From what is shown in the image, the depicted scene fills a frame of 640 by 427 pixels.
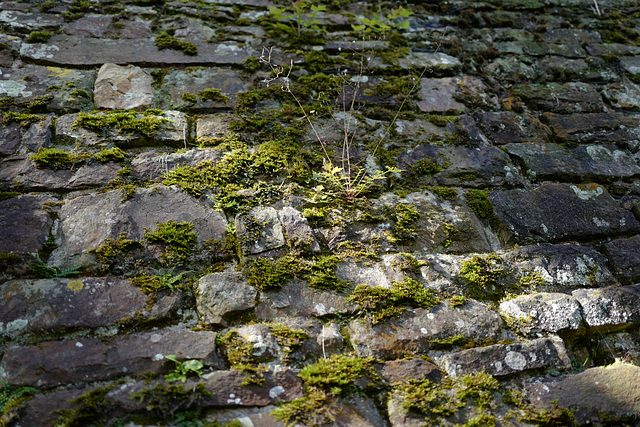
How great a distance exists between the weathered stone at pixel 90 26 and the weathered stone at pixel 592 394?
114 inches

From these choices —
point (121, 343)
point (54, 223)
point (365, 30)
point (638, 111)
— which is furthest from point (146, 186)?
point (638, 111)

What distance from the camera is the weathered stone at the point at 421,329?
5.12ft

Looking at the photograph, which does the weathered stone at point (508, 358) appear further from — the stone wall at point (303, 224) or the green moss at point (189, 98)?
the green moss at point (189, 98)

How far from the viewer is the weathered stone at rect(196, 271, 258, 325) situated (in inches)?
61.7

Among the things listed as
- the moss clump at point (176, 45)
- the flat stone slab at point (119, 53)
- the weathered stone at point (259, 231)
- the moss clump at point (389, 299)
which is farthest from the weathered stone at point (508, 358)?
the moss clump at point (176, 45)

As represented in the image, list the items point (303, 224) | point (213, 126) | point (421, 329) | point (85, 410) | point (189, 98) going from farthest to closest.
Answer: point (189, 98) < point (213, 126) < point (303, 224) < point (421, 329) < point (85, 410)

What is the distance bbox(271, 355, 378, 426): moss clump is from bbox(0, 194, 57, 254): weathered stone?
1145mm

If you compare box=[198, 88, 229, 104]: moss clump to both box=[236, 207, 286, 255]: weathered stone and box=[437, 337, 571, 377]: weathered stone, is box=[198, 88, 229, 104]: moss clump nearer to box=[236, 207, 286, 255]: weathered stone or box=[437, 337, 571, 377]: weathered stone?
box=[236, 207, 286, 255]: weathered stone

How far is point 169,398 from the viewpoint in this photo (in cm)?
132

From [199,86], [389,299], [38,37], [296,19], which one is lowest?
[389,299]

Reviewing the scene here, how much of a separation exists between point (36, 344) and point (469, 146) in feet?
7.20

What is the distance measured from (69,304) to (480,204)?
1.84 metres

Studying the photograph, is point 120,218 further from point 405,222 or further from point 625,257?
point 625,257

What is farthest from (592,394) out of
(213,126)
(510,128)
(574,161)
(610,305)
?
(213,126)
